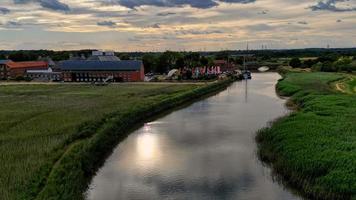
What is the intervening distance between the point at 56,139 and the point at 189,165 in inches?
236

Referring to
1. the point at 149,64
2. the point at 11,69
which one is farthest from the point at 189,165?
the point at 149,64

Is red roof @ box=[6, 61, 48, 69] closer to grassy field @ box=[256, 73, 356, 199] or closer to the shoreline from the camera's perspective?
the shoreline

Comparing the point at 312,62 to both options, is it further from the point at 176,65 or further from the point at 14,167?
the point at 14,167

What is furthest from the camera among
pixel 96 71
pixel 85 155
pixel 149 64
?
pixel 149 64

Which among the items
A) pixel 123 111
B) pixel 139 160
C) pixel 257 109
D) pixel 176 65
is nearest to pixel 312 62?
pixel 176 65

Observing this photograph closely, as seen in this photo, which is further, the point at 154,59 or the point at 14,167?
the point at 154,59

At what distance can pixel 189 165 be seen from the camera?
16719 mm

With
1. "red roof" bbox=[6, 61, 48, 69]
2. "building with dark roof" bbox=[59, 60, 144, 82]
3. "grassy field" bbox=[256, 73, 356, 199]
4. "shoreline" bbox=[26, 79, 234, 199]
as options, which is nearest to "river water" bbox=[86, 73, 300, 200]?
"shoreline" bbox=[26, 79, 234, 199]

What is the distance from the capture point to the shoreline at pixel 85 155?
11945 mm

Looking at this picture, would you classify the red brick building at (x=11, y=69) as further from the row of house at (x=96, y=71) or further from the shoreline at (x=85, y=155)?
the shoreline at (x=85, y=155)

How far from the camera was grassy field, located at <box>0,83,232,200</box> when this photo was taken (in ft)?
40.7

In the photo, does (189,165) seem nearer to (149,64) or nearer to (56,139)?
(56,139)

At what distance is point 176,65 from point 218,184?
65193mm

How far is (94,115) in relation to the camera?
25406mm
